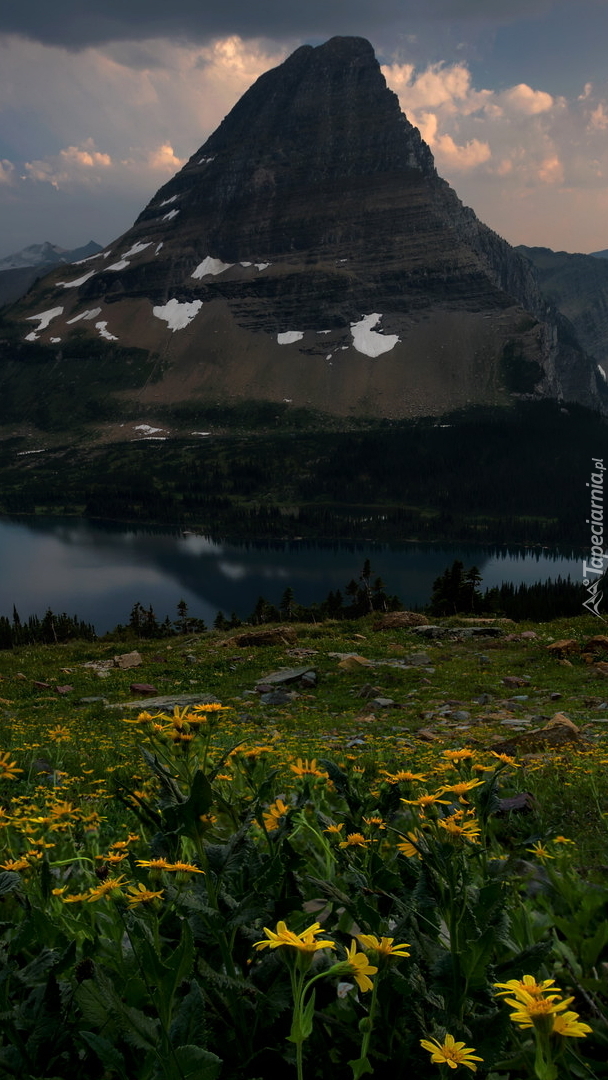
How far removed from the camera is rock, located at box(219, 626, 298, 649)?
101 ft

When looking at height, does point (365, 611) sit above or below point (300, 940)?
below

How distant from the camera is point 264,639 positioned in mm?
30891

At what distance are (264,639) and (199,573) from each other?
131 meters

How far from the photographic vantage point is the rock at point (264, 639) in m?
30.8

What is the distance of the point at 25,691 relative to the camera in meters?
22.9

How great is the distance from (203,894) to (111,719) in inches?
556

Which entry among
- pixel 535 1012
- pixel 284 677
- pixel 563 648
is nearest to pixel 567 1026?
pixel 535 1012

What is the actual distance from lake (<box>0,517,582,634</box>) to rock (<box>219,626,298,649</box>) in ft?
263

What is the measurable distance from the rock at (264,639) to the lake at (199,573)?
8014 cm

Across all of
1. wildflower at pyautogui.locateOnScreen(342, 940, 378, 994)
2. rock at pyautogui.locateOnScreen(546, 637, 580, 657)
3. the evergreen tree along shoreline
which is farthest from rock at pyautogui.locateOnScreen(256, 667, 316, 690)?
the evergreen tree along shoreline

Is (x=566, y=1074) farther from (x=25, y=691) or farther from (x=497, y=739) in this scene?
(x=25, y=691)

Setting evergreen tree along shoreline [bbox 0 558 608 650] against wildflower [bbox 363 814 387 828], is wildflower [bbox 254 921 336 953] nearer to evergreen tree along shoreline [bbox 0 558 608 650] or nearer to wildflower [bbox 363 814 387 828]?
wildflower [bbox 363 814 387 828]

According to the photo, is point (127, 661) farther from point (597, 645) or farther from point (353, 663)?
point (597, 645)

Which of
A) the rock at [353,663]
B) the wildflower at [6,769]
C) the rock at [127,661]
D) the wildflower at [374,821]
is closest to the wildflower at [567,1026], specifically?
the wildflower at [374,821]
